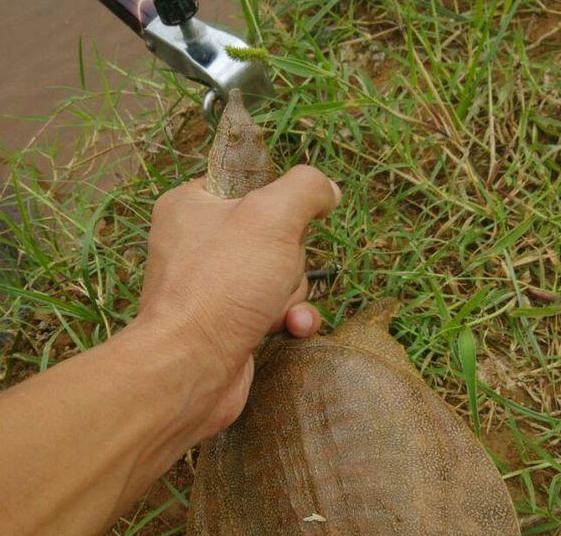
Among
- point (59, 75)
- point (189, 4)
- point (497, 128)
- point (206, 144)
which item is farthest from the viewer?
point (59, 75)

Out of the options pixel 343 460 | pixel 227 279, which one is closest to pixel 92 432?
pixel 227 279

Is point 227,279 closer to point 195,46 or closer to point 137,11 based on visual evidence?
point 195,46

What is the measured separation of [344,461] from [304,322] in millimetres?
484

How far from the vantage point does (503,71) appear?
250 cm

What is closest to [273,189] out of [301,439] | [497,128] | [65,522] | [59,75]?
[301,439]

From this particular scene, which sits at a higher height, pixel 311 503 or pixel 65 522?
pixel 65 522

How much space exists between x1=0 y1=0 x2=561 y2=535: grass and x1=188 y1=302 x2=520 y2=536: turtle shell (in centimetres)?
Answer: 33

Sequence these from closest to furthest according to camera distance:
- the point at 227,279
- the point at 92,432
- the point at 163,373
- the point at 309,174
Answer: the point at 92,432 < the point at 163,373 < the point at 227,279 < the point at 309,174

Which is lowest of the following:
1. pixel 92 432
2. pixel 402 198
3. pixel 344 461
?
pixel 402 198

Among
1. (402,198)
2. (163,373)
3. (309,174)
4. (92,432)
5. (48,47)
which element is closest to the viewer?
(92,432)

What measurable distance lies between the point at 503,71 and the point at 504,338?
976 mm

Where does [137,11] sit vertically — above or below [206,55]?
above

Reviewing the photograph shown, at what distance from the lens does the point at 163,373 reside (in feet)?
5.09

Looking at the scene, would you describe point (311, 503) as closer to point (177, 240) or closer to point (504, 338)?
point (177, 240)
